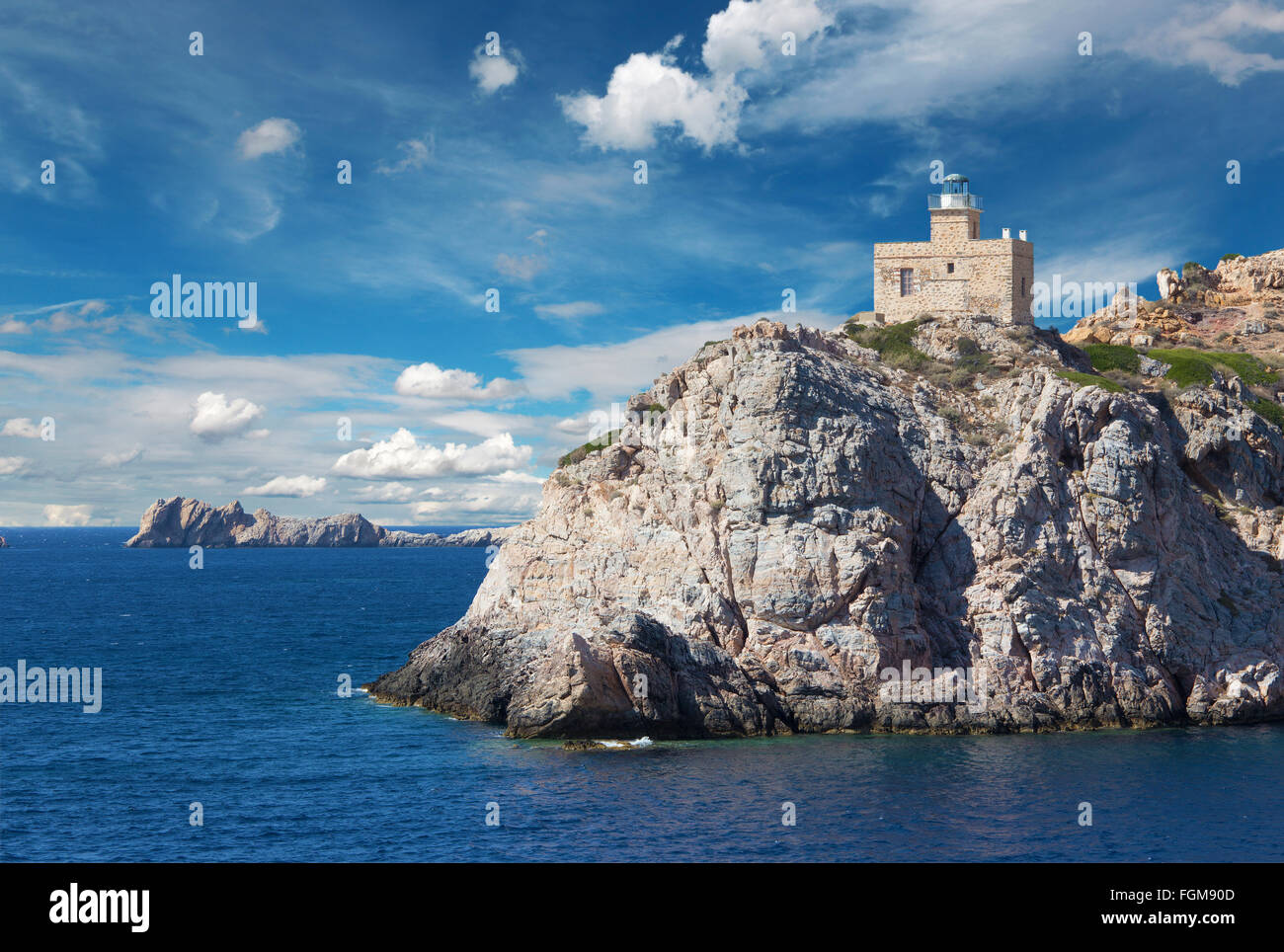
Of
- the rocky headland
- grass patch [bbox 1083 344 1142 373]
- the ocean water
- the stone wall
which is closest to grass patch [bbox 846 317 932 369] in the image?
the stone wall

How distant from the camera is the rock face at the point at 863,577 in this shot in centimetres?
4891

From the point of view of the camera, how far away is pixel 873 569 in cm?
5022

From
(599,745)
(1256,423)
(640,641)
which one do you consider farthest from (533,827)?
(1256,423)

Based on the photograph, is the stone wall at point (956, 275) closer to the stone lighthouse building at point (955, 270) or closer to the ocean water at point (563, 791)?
the stone lighthouse building at point (955, 270)

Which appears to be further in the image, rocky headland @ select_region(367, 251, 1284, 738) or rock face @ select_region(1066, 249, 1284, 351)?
rock face @ select_region(1066, 249, 1284, 351)

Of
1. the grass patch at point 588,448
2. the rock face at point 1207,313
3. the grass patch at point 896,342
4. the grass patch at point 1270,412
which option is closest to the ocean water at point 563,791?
the grass patch at point 588,448

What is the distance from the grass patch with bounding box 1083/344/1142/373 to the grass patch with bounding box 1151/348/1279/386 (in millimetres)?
1483

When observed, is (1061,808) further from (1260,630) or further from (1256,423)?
(1256,423)

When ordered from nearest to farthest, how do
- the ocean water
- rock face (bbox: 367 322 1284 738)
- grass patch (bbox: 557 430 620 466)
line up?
the ocean water < rock face (bbox: 367 322 1284 738) < grass patch (bbox: 557 430 620 466)

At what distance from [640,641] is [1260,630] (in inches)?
1281

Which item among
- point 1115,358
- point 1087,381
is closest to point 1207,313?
point 1115,358

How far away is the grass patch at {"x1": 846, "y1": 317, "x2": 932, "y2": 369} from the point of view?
64125 millimetres

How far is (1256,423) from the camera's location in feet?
204

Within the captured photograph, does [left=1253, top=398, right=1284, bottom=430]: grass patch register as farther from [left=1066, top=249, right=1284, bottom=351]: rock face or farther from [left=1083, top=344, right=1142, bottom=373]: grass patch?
[left=1066, top=249, right=1284, bottom=351]: rock face
